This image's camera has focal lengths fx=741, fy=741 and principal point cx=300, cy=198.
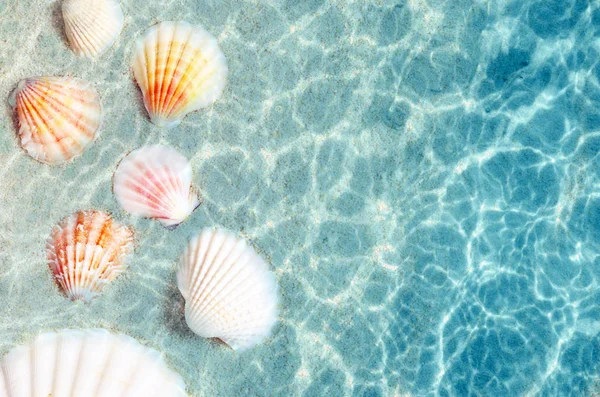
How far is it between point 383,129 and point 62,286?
76.0 inches

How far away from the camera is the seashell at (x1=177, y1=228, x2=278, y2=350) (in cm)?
384

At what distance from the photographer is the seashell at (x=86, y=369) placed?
3.78 m

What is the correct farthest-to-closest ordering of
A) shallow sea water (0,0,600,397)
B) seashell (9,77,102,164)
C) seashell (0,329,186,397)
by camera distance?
1. shallow sea water (0,0,600,397)
2. seashell (9,77,102,164)
3. seashell (0,329,186,397)

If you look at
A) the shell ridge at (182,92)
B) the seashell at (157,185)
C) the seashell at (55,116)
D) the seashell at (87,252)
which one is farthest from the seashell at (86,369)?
the shell ridge at (182,92)

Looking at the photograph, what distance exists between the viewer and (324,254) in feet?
13.4

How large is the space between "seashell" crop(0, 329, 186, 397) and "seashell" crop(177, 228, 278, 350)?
0.35m

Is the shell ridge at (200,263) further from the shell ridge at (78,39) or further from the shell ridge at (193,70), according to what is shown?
the shell ridge at (78,39)

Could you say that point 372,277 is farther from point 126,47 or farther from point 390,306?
point 126,47

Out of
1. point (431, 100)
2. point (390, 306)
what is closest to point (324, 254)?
point (390, 306)

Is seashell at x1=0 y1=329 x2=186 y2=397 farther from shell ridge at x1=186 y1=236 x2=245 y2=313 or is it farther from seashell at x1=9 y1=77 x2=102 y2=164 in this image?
seashell at x1=9 y1=77 x2=102 y2=164

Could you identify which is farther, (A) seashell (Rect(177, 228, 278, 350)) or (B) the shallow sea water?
(B) the shallow sea water

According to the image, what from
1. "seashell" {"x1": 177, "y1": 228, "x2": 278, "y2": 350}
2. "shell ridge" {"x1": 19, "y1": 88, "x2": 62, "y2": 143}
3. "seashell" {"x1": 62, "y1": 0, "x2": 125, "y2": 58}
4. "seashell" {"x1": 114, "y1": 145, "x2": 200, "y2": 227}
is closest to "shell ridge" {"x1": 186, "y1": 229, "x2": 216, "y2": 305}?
"seashell" {"x1": 177, "y1": 228, "x2": 278, "y2": 350}

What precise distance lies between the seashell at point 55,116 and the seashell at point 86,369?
3.21 ft

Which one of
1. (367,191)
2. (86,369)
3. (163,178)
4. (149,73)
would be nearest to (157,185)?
(163,178)
